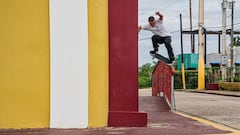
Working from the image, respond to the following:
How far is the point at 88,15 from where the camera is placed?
8.89 metres

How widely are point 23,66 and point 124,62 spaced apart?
1859 millimetres

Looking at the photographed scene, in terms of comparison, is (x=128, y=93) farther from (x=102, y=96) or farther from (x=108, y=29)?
(x=108, y=29)

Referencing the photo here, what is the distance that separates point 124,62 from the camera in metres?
8.98

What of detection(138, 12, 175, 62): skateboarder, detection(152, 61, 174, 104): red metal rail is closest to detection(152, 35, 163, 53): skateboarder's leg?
detection(138, 12, 175, 62): skateboarder

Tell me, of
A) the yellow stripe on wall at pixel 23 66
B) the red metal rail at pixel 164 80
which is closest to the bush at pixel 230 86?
the red metal rail at pixel 164 80

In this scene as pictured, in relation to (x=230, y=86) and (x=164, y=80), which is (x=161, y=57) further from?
(x=230, y=86)

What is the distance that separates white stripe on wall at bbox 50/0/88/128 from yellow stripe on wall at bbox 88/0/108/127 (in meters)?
0.10

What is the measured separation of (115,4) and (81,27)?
773mm

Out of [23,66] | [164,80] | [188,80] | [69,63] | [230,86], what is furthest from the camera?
[188,80]

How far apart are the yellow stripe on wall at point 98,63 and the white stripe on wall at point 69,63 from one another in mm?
104

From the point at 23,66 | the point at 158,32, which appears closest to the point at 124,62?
the point at 23,66

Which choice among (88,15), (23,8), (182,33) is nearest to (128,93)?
(88,15)

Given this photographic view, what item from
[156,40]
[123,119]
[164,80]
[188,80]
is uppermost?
[156,40]

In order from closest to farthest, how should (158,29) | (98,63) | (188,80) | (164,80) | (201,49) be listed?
(98,63) < (158,29) < (164,80) < (201,49) < (188,80)
